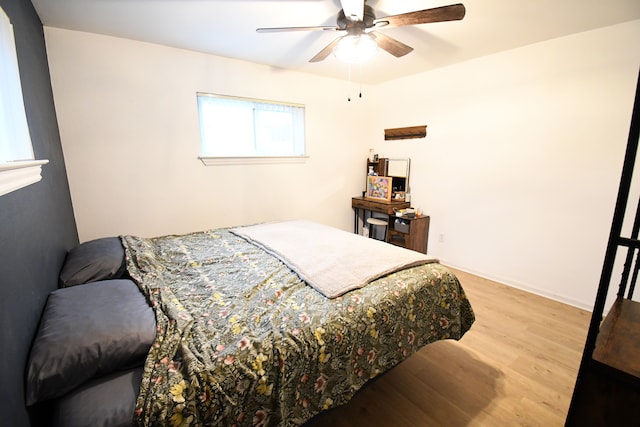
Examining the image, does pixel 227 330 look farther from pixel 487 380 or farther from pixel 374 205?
pixel 374 205

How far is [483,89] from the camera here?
2889 millimetres

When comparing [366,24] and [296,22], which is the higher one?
[296,22]

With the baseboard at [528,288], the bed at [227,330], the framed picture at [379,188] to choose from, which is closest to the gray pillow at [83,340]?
the bed at [227,330]

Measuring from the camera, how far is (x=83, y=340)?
0.89m

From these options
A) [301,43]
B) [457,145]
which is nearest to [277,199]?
[301,43]

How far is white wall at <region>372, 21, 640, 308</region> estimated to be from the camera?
88.0 inches

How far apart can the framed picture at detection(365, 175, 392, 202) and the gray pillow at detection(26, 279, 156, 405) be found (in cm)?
317

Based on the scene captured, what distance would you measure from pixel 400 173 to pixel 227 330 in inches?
127

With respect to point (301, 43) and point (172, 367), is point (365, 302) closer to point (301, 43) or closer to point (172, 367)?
point (172, 367)

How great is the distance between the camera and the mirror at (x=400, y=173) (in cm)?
370

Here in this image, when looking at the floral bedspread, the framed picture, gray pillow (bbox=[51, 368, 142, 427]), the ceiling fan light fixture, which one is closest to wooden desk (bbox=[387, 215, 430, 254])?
the framed picture

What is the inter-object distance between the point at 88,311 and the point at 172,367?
445 mm

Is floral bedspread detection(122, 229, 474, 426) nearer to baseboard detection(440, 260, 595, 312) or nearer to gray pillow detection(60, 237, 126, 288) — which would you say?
gray pillow detection(60, 237, 126, 288)

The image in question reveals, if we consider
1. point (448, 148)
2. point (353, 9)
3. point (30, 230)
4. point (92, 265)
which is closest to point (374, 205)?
point (448, 148)
